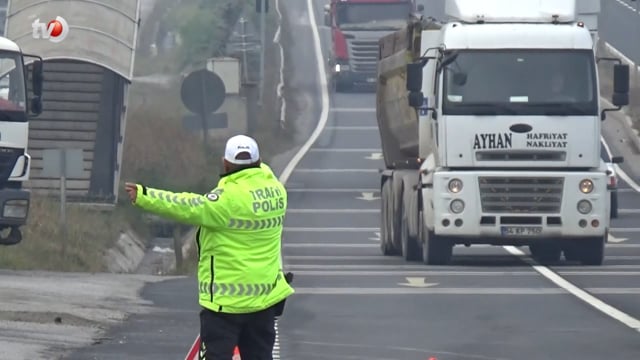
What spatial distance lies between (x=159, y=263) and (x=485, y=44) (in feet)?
36.0

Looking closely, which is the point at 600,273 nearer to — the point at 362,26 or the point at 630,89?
the point at 630,89

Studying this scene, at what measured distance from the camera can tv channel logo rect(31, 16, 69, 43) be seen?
35.8 m

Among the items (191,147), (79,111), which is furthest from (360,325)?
(191,147)

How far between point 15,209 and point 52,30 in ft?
40.4

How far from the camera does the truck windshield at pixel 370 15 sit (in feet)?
190

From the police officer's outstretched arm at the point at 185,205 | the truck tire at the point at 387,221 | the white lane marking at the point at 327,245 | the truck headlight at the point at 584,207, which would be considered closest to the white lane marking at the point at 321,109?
the white lane marking at the point at 327,245

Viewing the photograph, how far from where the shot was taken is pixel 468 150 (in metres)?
Answer: 24.7

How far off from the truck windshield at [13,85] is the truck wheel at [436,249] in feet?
18.4

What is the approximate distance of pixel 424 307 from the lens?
64.2 feet

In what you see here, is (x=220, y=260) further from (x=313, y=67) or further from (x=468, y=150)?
(x=313, y=67)

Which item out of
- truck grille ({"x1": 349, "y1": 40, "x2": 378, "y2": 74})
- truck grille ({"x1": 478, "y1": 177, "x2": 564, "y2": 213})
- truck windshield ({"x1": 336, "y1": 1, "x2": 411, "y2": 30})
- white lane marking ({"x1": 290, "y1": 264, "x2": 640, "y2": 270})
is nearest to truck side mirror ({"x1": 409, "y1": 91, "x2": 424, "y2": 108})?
truck grille ({"x1": 478, "y1": 177, "x2": 564, "y2": 213})

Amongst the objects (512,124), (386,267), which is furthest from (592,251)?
(386,267)

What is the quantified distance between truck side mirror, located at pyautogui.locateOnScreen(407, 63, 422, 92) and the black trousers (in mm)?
14317

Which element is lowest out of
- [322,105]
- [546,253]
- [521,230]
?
[546,253]
